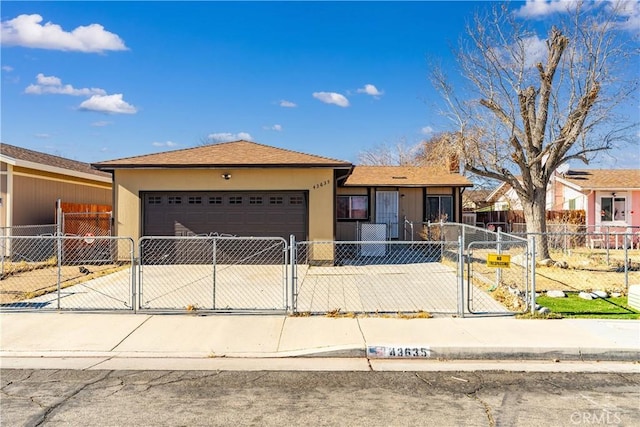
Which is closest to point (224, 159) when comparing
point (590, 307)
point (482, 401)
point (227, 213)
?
point (227, 213)

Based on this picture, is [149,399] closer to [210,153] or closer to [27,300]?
[27,300]

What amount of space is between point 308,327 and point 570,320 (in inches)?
174

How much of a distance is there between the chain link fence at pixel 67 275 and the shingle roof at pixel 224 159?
2.64 metres

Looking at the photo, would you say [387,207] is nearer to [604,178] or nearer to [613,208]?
[613,208]

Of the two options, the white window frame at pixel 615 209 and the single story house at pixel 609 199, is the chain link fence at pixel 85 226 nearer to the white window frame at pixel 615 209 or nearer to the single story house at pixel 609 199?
the single story house at pixel 609 199

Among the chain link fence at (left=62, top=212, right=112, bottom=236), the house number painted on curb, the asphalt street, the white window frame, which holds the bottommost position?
the asphalt street

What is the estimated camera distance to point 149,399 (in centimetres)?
527

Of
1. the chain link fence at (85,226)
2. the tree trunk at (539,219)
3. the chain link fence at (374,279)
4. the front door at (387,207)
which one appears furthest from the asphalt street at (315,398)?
the front door at (387,207)

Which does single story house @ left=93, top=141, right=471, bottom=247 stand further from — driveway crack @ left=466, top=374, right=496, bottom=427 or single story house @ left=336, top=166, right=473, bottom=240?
driveway crack @ left=466, top=374, right=496, bottom=427

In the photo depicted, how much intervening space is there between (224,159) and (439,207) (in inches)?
454

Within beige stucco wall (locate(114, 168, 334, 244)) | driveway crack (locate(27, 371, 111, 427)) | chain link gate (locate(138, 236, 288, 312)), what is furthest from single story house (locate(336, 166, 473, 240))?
driveway crack (locate(27, 371, 111, 427))

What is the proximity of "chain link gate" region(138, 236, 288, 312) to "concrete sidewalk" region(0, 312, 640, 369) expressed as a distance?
920 mm

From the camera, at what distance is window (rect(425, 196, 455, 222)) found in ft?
76.3

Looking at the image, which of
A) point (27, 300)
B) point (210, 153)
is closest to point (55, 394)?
point (27, 300)
